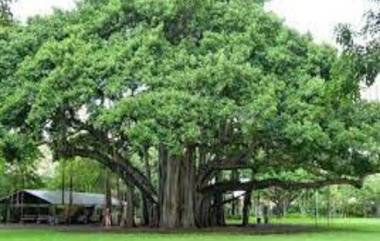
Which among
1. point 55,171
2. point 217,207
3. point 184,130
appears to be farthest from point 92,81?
point 55,171

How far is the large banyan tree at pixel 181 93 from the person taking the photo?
3155 cm

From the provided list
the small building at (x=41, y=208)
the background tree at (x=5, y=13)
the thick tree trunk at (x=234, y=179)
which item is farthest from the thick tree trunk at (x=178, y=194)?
the background tree at (x=5, y=13)

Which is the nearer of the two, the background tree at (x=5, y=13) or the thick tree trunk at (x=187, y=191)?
the background tree at (x=5, y=13)

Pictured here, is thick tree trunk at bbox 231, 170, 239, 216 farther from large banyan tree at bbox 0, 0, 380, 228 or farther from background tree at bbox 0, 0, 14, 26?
background tree at bbox 0, 0, 14, 26

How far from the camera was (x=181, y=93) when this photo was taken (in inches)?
1231

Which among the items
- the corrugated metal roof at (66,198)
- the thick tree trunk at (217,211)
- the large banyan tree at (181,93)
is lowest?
the thick tree trunk at (217,211)

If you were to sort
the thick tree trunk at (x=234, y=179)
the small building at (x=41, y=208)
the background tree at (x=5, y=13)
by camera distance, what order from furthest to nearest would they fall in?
the small building at (x=41, y=208)
the thick tree trunk at (x=234, y=179)
the background tree at (x=5, y=13)

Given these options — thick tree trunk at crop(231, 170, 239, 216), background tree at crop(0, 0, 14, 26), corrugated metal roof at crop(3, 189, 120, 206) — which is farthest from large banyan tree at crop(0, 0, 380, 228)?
background tree at crop(0, 0, 14, 26)

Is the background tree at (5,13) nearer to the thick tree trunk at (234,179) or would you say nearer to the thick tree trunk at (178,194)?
the thick tree trunk at (178,194)

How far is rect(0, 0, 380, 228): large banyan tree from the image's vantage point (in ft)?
104

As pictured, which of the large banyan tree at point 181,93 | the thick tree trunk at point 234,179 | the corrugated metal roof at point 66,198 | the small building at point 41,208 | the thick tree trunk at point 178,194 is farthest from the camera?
the corrugated metal roof at point 66,198

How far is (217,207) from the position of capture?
43.8 meters

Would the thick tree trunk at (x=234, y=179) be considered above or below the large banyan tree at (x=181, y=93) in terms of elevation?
below

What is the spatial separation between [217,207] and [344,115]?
37.3ft
